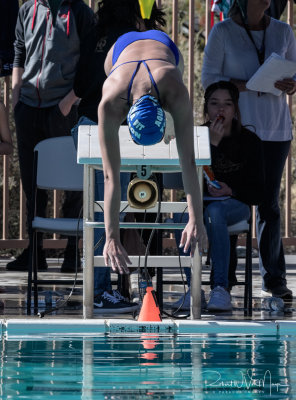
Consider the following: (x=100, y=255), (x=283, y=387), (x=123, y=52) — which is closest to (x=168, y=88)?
(x=123, y=52)

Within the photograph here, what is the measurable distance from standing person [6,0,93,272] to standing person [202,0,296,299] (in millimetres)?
1192

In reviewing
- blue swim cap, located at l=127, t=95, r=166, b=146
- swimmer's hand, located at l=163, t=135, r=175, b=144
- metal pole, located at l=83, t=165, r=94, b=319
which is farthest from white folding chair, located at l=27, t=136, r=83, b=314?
blue swim cap, located at l=127, t=95, r=166, b=146

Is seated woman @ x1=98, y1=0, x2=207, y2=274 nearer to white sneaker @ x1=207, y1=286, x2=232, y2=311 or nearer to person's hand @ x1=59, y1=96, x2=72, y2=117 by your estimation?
white sneaker @ x1=207, y1=286, x2=232, y2=311

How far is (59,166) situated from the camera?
5.15 metres

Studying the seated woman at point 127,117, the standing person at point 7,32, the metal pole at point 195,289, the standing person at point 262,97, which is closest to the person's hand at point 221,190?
the standing person at point 262,97

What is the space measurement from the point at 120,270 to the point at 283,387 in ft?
3.71

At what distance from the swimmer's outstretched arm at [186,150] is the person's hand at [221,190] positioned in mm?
1099

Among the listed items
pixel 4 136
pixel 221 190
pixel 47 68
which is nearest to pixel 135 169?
pixel 221 190

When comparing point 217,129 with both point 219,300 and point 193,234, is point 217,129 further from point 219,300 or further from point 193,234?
point 193,234

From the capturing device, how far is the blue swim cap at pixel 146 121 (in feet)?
11.5

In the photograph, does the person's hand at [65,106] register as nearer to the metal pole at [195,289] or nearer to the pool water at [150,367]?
the metal pole at [195,289]

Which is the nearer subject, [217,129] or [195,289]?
[195,289]

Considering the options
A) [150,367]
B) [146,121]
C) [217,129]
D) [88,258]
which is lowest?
[150,367]

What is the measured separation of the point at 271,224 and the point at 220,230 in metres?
0.68
